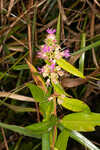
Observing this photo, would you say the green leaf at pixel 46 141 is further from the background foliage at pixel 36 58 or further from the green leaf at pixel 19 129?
the background foliage at pixel 36 58

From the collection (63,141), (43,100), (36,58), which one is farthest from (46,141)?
(36,58)

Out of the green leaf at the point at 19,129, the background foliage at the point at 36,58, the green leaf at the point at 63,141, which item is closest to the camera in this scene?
the green leaf at the point at 19,129

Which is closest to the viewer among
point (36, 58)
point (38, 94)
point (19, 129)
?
point (19, 129)

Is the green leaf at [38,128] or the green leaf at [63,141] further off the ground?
the green leaf at [38,128]

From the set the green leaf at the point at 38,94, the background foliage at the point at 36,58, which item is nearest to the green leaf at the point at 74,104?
the green leaf at the point at 38,94

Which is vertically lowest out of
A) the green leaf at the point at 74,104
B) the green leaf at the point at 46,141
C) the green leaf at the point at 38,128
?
the green leaf at the point at 46,141

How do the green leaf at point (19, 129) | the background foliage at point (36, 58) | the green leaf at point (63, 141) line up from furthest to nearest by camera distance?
the background foliage at point (36, 58) < the green leaf at point (63, 141) < the green leaf at point (19, 129)

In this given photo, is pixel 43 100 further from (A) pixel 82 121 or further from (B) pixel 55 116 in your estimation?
(A) pixel 82 121

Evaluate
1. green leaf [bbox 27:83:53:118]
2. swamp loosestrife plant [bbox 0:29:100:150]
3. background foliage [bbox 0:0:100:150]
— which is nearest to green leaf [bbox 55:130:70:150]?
swamp loosestrife plant [bbox 0:29:100:150]
